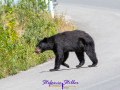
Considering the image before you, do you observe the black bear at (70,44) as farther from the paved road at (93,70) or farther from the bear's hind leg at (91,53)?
the paved road at (93,70)

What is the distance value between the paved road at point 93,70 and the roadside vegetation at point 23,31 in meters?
0.53

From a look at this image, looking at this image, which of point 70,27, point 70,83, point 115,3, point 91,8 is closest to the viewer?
point 70,83

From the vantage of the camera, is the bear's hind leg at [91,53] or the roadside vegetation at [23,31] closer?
the bear's hind leg at [91,53]

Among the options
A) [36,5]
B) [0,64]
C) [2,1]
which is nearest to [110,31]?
[36,5]

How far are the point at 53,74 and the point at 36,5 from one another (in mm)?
6139

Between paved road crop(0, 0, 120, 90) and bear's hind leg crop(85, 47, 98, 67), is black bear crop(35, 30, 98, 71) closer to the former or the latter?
bear's hind leg crop(85, 47, 98, 67)

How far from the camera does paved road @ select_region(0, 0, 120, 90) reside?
9352mm

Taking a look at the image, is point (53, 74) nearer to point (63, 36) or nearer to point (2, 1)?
point (63, 36)

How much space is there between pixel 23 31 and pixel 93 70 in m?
5.03

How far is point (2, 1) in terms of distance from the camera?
1612 cm

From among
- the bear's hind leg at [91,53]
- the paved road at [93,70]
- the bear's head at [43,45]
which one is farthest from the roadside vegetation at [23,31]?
the bear's hind leg at [91,53]

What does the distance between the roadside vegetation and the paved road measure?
1.75 feet

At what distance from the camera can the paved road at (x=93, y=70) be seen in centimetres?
935

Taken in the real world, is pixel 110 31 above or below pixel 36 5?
below
